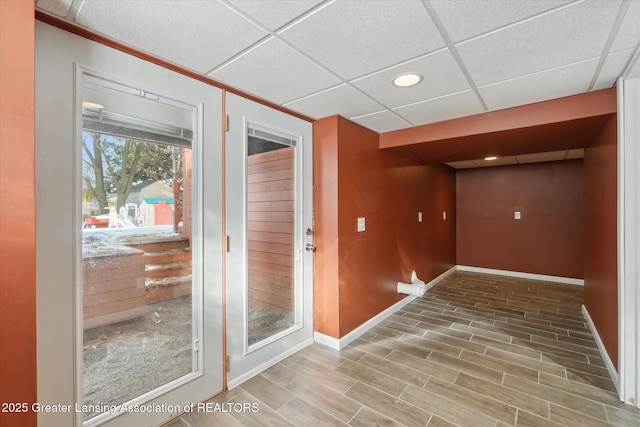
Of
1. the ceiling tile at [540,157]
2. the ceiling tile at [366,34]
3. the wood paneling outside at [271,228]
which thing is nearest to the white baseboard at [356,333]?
the wood paneling outside at [271,228]

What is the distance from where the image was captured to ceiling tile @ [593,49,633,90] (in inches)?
65.7

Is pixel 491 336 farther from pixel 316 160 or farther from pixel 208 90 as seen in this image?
pixel 208 90

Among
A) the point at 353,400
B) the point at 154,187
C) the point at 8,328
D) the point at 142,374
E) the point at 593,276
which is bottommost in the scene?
the point at 353,400

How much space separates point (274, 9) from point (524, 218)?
6015 mm

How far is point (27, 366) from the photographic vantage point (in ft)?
3.59

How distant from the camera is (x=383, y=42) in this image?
1.57 metres

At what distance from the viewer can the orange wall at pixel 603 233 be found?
2.17 meters

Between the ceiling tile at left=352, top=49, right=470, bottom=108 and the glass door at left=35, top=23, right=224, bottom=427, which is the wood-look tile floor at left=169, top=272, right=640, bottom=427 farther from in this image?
the ceiling tile at left=352, top=49, right=470, bottom=108

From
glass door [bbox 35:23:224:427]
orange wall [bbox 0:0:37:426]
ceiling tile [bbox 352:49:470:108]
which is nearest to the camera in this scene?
orange wall [bbox 0:0:37:426]

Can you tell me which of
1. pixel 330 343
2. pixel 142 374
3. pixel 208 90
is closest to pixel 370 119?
pixel 208 90

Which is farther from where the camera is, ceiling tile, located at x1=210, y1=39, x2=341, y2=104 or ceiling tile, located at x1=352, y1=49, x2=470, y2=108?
ceiling tile, located at x1=352, y1=49, x2=470, y2=108

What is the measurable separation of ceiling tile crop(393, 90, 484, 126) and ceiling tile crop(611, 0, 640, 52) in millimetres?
809

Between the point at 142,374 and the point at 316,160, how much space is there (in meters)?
2.20

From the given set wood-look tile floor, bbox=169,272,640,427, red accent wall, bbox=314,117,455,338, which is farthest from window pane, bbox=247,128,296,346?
wood-look tile floor, bbox=169,272,640,427
